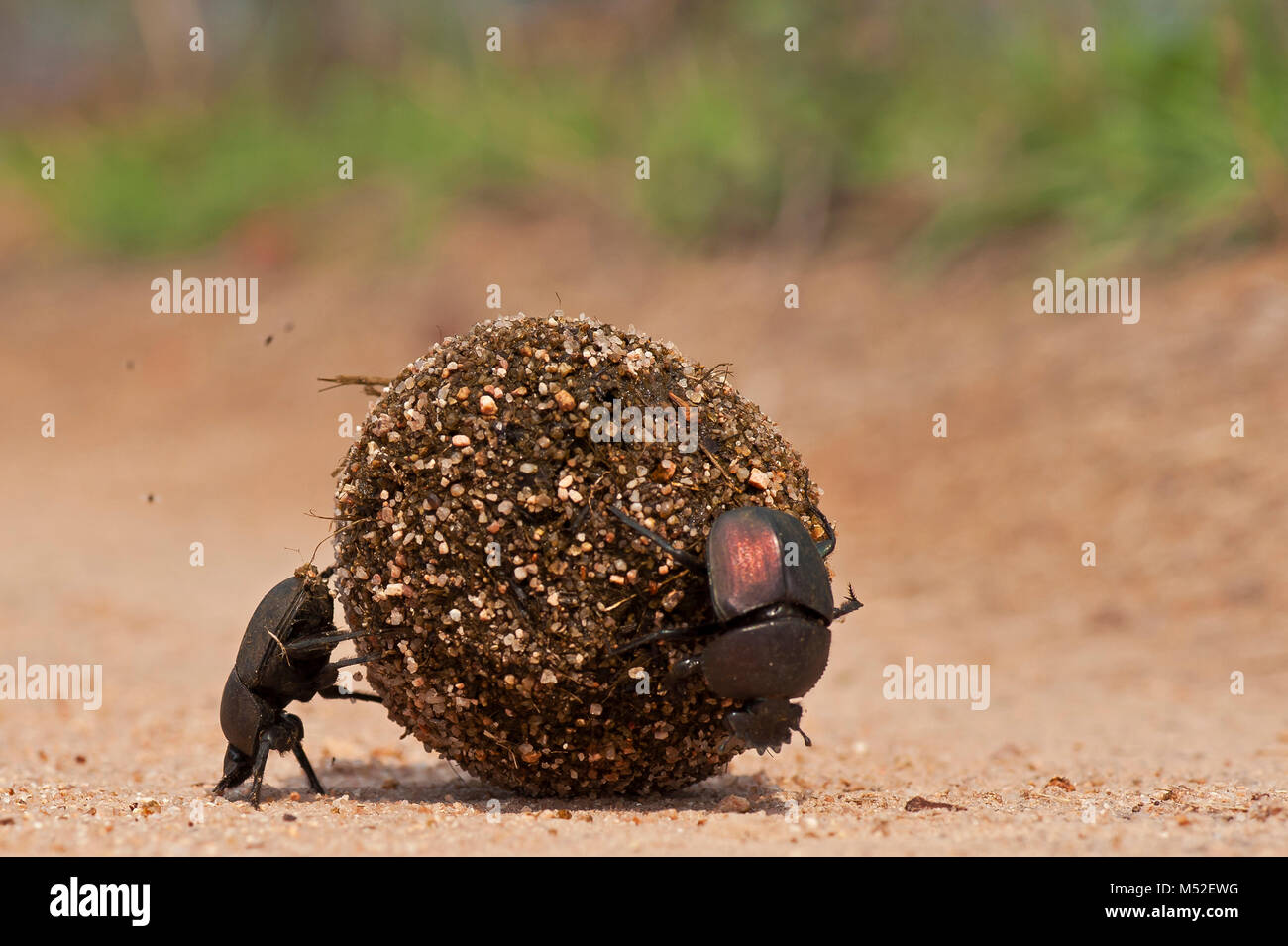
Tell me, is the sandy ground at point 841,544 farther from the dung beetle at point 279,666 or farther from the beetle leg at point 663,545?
the beetle leg at point 663,545

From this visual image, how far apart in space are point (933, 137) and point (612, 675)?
9.54 m

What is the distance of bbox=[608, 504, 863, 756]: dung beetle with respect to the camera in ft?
10.5

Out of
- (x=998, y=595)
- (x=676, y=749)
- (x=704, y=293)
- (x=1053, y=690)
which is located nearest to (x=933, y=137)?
(x=704, y=293)

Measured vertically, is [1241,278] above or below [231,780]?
above

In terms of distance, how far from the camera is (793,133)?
1255 cm

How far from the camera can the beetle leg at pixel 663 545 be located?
10.9ft

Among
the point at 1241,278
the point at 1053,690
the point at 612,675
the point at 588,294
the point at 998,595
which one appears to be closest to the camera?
the point at 612,675

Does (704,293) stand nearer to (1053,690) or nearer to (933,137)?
(933,137)

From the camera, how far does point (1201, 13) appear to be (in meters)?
9.62

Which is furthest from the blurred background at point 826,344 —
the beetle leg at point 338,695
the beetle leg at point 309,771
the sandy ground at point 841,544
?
the beetle leg at point 338,695

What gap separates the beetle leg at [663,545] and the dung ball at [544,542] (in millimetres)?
23

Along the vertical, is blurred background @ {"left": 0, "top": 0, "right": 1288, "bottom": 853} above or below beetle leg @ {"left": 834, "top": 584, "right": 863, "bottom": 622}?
above

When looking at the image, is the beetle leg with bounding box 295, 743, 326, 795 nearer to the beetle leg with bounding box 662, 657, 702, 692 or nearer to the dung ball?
the dung ball

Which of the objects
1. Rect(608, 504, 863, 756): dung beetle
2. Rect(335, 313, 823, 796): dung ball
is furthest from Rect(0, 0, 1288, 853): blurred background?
Rect(335, 313, 823, 796): dung ball
